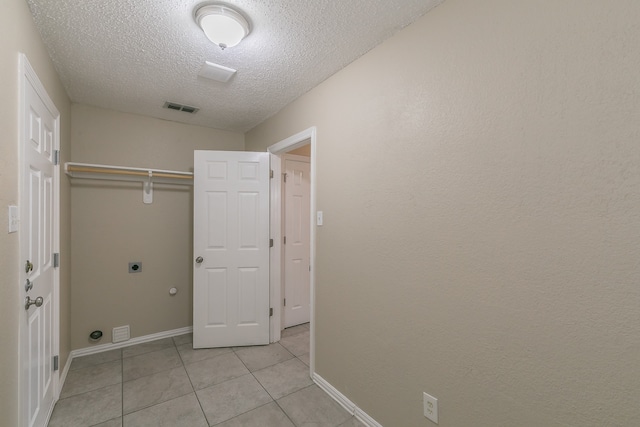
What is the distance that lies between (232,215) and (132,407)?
169 cm

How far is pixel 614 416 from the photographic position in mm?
938

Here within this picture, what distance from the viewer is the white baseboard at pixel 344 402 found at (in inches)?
71.0

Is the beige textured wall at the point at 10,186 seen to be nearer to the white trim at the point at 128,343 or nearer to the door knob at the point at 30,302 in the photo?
the door knob at the point at 30,302

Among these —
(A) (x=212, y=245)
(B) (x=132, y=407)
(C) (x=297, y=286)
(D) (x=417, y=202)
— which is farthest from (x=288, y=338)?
(D) (x=417, y=202)

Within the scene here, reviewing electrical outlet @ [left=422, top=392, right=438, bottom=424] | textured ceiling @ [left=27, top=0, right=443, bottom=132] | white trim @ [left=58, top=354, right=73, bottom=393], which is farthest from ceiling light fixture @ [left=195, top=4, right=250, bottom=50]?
white trim @ [left=58, top=354, right=73, bottom=393]

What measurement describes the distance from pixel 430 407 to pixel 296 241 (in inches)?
90.4

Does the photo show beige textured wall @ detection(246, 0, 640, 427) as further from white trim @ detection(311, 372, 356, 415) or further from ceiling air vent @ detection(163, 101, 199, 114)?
ceiling air vent @ detection(163, 101, 199, 114)

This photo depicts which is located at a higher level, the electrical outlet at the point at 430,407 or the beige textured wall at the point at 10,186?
the beige textured wall at the point at 10,186

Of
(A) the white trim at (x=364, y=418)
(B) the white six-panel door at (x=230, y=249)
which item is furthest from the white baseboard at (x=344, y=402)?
(B) the white six-panel door at (x=230, y=249)

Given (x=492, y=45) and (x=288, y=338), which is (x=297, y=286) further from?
(x=492, y=45)

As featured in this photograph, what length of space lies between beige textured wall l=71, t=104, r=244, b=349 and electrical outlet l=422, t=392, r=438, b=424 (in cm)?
271

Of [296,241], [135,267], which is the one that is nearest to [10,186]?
[135,267]

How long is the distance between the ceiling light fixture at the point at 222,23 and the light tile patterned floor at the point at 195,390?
92.0 inches

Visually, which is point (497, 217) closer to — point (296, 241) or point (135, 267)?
point (296, 241)
